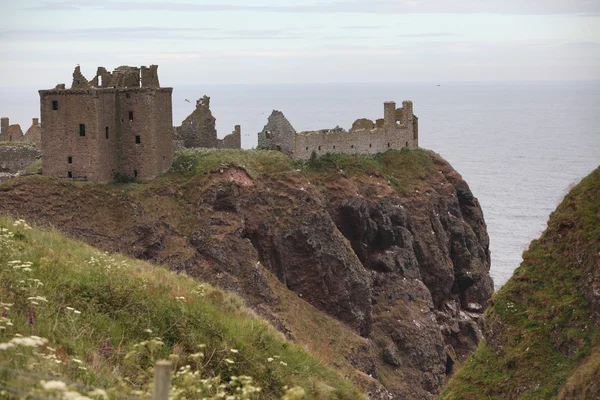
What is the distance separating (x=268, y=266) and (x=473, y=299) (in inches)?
592

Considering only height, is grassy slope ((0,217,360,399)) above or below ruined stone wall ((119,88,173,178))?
below

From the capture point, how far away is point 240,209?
156 feet

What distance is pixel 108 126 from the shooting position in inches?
1882

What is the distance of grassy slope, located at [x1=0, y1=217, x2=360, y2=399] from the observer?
16344mm

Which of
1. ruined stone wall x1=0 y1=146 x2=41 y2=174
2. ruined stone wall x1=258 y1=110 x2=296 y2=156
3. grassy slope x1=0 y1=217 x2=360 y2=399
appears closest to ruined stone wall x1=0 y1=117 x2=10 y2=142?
ruined stone wall x1=0 y1=146 x2=41 y2=174

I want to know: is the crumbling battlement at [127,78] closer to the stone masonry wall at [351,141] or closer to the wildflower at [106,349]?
the stone masonry wall at [351,141]

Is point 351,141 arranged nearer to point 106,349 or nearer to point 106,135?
point 106,135

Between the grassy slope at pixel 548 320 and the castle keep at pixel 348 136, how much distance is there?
73.0 feet

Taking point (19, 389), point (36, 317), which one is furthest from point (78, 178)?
point (19, 389)

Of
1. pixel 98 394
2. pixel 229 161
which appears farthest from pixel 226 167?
pixel 98 394

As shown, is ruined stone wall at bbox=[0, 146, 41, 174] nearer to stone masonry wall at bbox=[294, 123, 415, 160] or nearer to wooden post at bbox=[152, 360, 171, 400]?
stone masonry wall at bbox=[294, 123, 415, 160]

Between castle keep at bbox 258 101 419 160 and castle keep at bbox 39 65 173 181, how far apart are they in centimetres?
660

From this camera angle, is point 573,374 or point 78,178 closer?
point 573,374

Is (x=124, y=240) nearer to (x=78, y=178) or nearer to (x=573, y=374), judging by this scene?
(x=78, y=178)
